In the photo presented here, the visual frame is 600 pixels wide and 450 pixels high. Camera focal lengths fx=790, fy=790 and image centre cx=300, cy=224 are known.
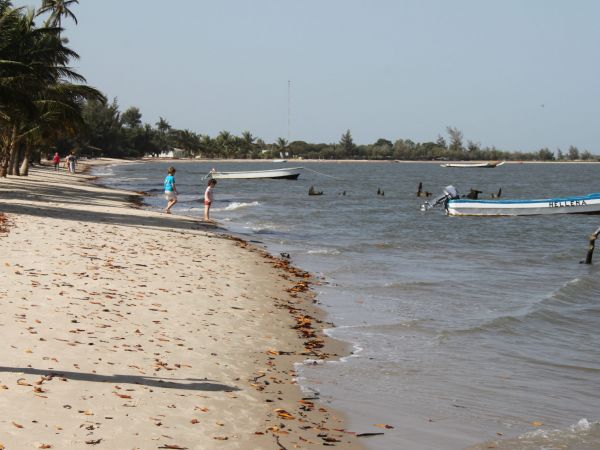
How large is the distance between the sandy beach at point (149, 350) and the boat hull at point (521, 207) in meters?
29.4

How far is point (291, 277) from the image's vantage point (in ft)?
59.9

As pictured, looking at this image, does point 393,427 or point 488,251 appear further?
point 488,251

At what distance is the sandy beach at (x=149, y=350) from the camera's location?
6.93 meters

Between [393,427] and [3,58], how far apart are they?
28.3 meters

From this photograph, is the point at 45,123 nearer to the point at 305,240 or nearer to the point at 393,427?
the point at 305,240

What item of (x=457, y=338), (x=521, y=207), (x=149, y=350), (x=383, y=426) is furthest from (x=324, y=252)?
(x=521, y=207)

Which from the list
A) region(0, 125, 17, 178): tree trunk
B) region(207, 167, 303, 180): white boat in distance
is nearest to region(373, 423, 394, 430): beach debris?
region(0, 125, 17, 178): tree trunk

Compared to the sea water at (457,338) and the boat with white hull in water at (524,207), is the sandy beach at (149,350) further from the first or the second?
the boat with white hull in water at (524,207)

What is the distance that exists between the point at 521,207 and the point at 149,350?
39.5 metres

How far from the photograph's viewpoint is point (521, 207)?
46062 millimetres

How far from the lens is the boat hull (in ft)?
150

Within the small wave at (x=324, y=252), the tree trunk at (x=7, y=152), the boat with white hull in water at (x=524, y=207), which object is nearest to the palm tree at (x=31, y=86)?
the tree trunk at (x=7, y=152)

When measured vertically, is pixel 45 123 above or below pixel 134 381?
above

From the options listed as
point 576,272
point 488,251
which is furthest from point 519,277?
point 488,251
